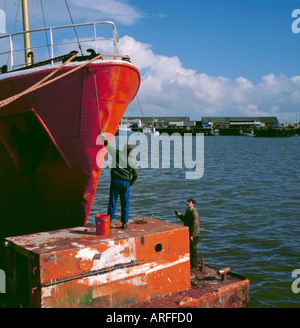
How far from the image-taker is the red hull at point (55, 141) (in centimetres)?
744

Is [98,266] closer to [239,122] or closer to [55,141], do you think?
[55,141]

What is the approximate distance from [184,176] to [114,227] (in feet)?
66.5

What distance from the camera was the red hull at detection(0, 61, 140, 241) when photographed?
7441 mm

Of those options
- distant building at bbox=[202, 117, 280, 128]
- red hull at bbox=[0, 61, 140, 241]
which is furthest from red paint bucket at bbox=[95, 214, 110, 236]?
distant building at bbox=[202, 117, 280, 128]

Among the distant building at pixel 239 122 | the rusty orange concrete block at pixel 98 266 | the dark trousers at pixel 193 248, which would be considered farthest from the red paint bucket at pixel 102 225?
the distant building at pixel 239 122

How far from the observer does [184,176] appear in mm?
26375

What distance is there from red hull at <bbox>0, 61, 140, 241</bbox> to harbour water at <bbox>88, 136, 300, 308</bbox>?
432 centimetres

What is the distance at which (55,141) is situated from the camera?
25.4 ft

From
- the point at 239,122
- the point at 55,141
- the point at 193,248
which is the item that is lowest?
the point at 193,248

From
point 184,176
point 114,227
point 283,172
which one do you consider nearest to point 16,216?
point 114,227

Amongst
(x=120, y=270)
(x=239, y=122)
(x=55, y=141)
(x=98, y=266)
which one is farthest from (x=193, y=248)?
(x=239, y=122)

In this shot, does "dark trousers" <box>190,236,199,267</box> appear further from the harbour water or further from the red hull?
the red hull

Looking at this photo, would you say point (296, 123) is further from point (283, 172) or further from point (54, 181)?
point (54, 181)

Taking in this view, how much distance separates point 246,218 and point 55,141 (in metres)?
9.22
